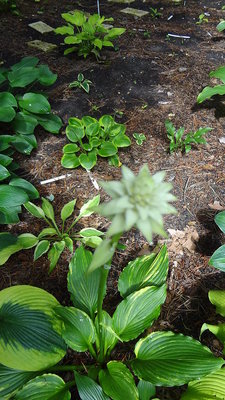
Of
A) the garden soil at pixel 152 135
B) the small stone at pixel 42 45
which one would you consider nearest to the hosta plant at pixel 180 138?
the garden soil at pixel 152 135

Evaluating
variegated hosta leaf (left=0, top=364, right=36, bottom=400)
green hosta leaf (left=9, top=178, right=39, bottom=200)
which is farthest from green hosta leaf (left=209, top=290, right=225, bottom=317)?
green hosta leaf (left=9, top=178, right=39, bottom=200)

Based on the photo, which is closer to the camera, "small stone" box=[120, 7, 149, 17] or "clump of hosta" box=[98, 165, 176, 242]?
"clump of hosta" box=[98, 165, 176, 242]

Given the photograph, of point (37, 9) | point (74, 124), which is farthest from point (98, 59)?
point (37, 9)

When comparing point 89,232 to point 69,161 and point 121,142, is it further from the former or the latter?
point 121,142

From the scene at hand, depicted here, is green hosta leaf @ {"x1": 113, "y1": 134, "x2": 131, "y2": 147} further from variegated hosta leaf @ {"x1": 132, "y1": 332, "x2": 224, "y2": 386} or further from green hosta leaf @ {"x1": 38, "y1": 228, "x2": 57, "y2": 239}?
variegated hosta leaf @ {"x1": 132, "y1": 332, "x2": 224, "y2": 386}

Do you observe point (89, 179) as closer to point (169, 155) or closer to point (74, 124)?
point (74, 124)

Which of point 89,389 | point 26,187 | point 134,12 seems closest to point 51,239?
point 26,187

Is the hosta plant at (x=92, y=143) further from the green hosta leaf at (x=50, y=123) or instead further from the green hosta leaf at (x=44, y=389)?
the green hosta leaf at (x=44, y=389)
